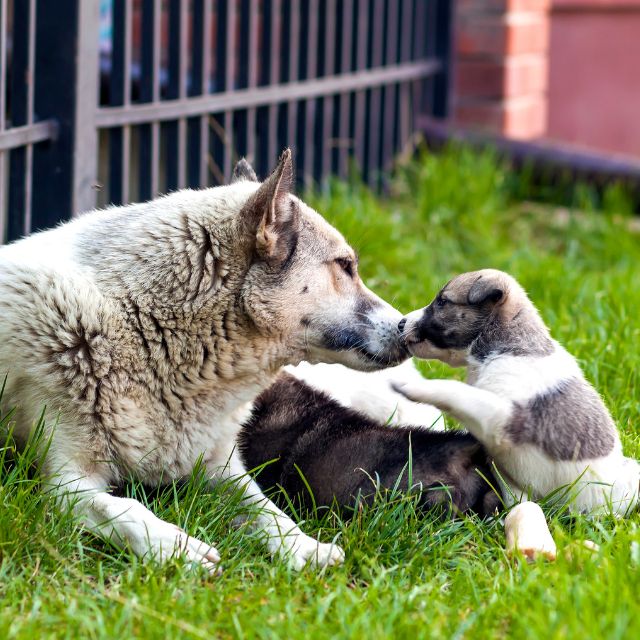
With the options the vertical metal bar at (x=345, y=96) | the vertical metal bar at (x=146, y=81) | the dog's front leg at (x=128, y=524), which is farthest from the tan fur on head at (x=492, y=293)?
the vertical metal bar at (x=345, y=96)

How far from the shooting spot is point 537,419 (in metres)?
3.36

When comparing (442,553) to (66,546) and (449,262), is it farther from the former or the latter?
(449,262)

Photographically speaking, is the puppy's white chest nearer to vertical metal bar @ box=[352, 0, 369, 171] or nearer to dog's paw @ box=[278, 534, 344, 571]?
dog's paw @ box=[278, 534, 344, 571]

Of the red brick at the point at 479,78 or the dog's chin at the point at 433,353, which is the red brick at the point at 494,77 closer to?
the red brick at the point at 479,78

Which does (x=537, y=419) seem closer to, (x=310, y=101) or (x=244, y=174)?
(x=244, y=174)

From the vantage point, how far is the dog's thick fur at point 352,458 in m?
3.38

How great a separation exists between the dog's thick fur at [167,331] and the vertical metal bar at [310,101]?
3656 millimetres

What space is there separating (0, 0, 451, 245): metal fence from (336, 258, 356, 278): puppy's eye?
1.71 metres

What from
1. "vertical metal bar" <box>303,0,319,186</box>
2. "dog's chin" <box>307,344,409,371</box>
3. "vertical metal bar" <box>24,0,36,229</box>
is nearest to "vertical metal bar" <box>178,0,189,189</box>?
"vertical metal bar" <box>24,0,36,229</box>

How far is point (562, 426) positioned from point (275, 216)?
1.11 m

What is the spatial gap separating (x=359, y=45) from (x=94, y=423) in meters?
5.19

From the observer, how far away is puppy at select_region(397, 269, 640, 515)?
335cm

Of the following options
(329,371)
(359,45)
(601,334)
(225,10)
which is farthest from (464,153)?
(329,371)

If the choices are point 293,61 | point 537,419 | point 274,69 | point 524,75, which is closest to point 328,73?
point 293,61
